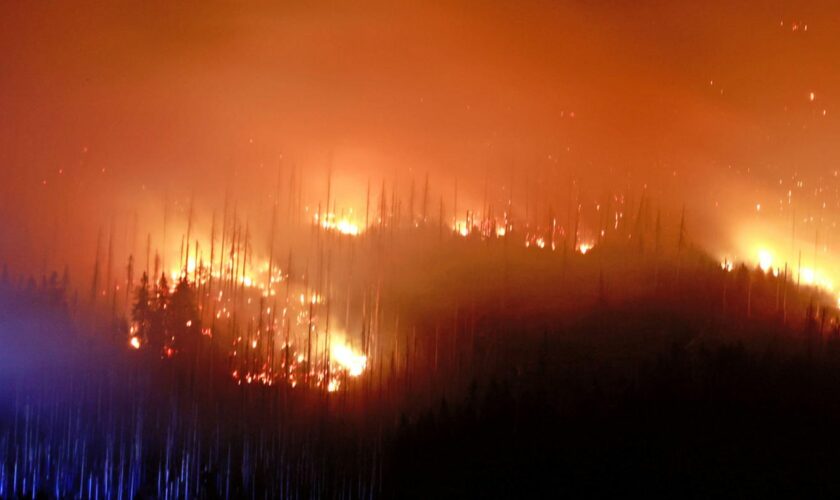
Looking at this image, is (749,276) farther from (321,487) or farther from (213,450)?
(213,450)

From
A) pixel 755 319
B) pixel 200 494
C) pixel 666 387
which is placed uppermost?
pixel 755 319

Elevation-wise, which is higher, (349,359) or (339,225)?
(339,225)

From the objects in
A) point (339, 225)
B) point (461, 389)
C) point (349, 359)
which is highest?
point (339, 225)

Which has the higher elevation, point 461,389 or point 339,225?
point 339,225

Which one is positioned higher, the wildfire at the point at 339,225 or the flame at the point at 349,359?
the wildfire at the point at 339,225

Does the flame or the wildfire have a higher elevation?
the wildfire

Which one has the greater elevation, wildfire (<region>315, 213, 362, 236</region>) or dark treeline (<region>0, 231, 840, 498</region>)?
wildfire (<region>315, 213, 362, 236</region>)

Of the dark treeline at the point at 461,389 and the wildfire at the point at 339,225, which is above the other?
the wildfire at the point at 339,225

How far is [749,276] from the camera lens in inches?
466

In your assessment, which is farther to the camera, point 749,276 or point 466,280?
point 466,280

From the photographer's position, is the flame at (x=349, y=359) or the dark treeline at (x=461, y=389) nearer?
the dark treeline at (x=461, y=389)

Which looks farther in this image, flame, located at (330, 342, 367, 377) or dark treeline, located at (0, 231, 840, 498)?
flame, located at (330, 342, 367, 377)

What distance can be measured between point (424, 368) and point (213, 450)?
128 inches

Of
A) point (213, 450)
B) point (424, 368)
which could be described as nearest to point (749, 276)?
point (424, 368)
